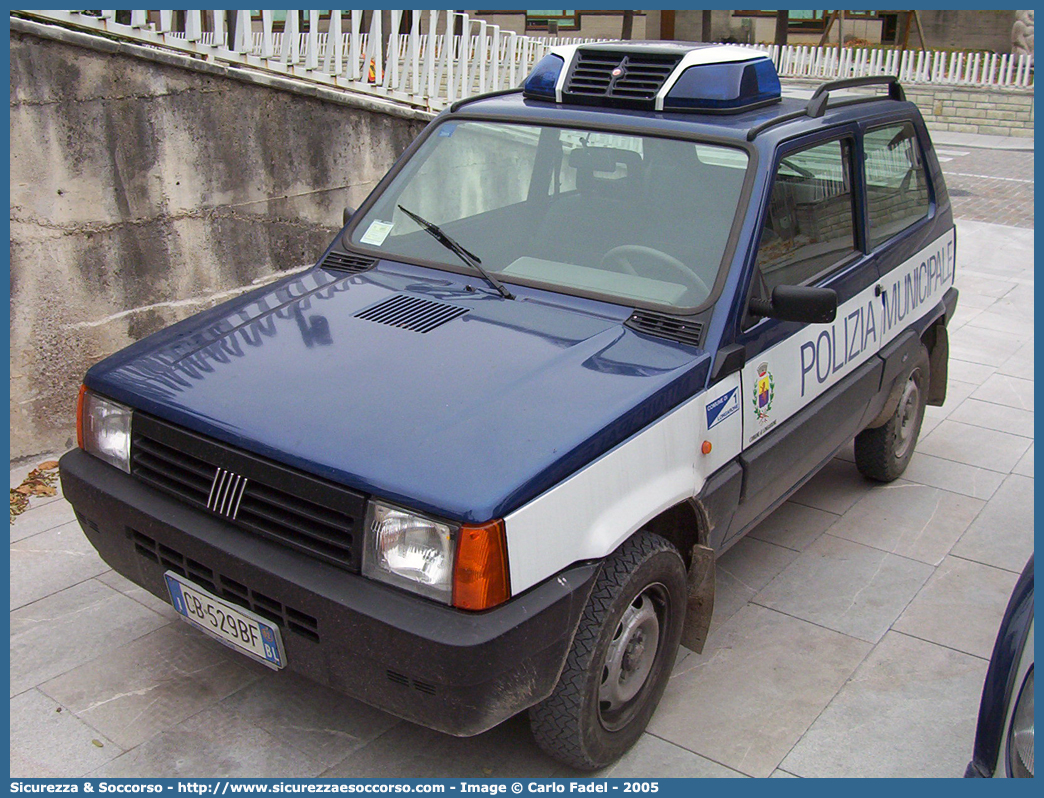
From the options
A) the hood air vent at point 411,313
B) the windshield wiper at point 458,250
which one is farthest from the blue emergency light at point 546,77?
the hood air vent at point 411,313

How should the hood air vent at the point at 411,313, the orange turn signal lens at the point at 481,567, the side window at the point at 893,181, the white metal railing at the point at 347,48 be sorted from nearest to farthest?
1. the orange turn signal lens at the point at 481,567
2. the hood air vent at the point at 411,313
3. the side window at the point at 893,181
4. the white metal railing at the point at 347,48

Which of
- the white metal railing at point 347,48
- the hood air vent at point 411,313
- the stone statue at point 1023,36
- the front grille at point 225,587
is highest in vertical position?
the stone statue at point 1023,36

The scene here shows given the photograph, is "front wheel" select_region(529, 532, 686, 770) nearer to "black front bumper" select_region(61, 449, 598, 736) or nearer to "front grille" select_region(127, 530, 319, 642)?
"black front bumper" select_region(61, 449, 598, 736)

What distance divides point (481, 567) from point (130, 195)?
390 centimetres

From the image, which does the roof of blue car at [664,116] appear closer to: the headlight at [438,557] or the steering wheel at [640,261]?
the steering wheel at [640,261]

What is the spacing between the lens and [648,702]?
3.29m

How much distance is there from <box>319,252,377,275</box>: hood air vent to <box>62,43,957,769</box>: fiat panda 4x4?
12 mm

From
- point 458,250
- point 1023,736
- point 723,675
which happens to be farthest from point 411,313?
point 1023,736

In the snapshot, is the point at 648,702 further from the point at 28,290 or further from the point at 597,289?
the point at 28,290

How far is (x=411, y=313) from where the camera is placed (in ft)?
11.5

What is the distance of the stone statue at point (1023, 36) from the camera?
74.5 feet

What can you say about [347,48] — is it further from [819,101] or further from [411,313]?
[411,313]

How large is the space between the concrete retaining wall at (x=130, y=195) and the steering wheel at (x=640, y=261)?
3.11 m

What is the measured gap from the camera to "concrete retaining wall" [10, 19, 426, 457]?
5.01 meters
